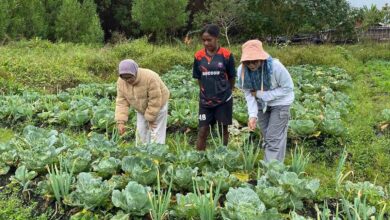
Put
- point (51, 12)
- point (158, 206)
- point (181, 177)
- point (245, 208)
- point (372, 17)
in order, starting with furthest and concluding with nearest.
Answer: point (372, 17) → point (51, 12) → point (181, 177) → point (158, 206) → point (245, 208)

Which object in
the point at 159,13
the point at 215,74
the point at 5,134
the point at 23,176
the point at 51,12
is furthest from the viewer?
the point at 51,12

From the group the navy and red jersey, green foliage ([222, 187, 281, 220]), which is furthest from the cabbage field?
the navy and red jersey

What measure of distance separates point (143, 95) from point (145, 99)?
0.21ft

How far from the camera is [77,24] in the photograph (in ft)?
63.0

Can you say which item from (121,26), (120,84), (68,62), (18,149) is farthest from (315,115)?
(121,26)

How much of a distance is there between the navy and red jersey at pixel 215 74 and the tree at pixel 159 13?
14.6m

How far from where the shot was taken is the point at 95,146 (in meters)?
4.52

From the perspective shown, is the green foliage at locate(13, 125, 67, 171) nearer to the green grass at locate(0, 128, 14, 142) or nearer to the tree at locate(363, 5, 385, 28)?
the green grass at locate(0, 128, 14, 142)

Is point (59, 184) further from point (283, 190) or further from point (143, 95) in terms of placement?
point (283, 190)

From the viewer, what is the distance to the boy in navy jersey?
5.04 metres

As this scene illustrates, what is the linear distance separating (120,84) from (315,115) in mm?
2883

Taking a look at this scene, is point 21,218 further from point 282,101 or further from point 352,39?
point 352,39

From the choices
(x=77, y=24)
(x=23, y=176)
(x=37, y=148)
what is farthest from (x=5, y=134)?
(x=77, y=24)

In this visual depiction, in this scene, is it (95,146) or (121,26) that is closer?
(95,146)
